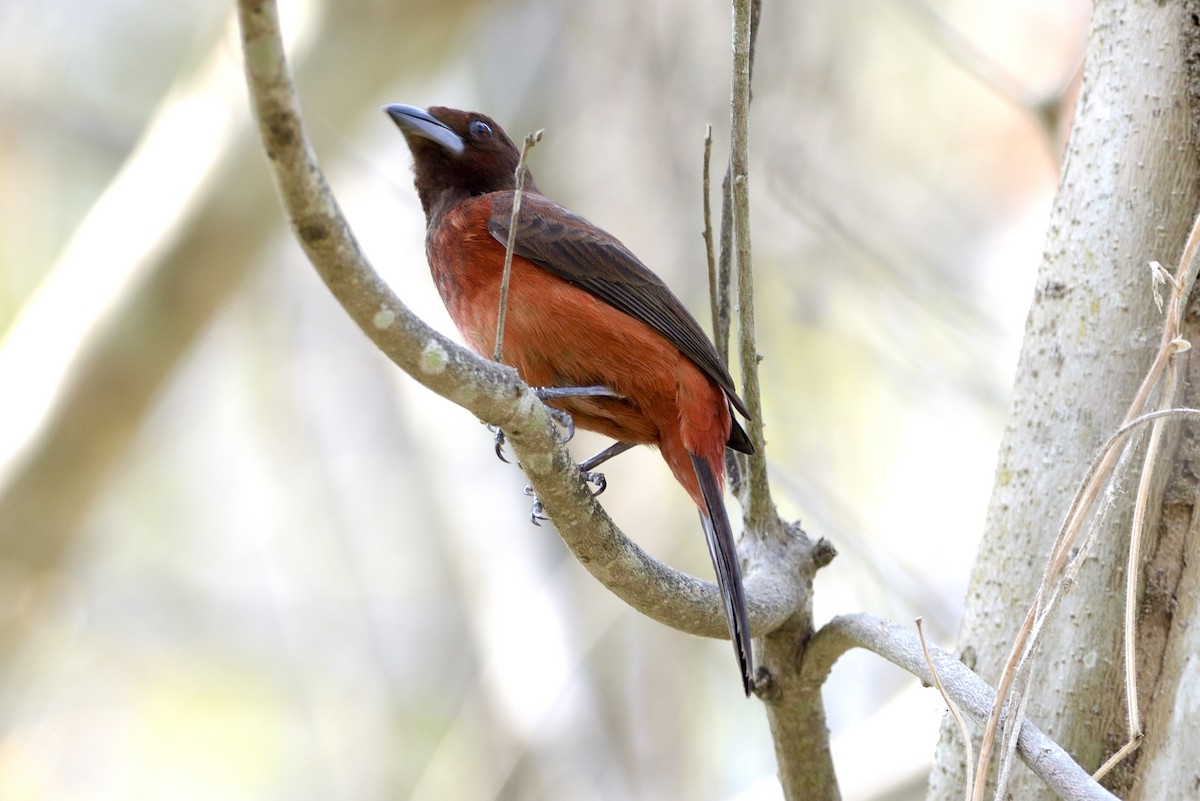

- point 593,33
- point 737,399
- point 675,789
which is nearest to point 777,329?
point 593,33

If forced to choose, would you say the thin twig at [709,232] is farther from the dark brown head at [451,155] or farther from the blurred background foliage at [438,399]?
the blurred background foliage at [438,399]

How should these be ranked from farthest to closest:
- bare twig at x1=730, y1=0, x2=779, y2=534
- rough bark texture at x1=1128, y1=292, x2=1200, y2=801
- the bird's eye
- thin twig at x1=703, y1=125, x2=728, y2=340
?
1. the bird's eye
2. thin twig at x1=703, y1=125, x2=728, y2=340
3. bare twig at x1=730, y1=0, x2=779, y2=534
4. rough bark texture at x1=1128, y1=292, x2=1200, y2=801

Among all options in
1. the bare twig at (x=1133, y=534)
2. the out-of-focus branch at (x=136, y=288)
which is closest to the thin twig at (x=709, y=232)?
the bare twig at (x=1133, y=534)

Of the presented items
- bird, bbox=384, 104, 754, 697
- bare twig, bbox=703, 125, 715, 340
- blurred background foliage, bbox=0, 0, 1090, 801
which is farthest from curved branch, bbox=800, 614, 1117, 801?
blurred background foliage, bbox=0, 0, 1090, 801

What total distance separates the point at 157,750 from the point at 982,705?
882 centimetres

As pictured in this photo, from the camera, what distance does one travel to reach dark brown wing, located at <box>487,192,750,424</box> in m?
3.36

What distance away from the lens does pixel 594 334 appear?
3297mm

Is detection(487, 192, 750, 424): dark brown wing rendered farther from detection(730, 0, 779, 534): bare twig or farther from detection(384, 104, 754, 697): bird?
detection(730, 0, 779, 534): bare twig

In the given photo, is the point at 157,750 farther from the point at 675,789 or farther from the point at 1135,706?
the point at 1135,706

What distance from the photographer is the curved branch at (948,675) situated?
192 centimetres

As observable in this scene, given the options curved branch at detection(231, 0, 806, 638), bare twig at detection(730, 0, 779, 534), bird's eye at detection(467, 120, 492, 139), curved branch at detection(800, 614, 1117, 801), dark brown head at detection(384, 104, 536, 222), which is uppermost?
bird's eye at detection(467, 120, 492, 139)

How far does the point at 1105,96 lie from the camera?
2.54 meters

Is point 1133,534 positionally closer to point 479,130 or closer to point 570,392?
point 570,392

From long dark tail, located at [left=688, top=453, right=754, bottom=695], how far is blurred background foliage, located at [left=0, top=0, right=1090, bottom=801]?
4.54ft
